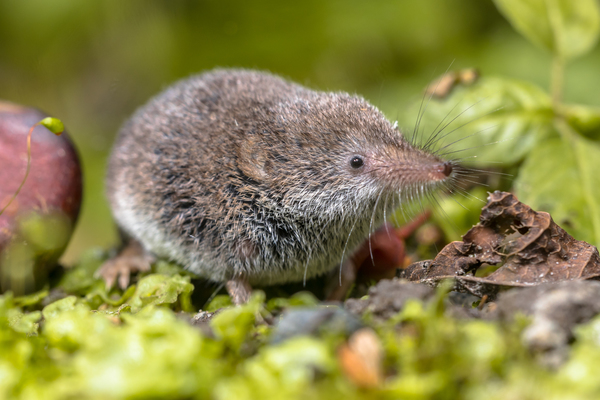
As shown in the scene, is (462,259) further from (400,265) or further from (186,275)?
(186,275)

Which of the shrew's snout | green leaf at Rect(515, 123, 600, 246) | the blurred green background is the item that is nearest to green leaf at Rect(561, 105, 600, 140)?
green leaf at Rect(515, 123, 600, 246)

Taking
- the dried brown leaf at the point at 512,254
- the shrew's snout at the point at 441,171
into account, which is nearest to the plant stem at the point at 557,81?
the shrew's snout at the point at 441,171

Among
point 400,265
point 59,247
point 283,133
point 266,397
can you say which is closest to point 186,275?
point 59,247

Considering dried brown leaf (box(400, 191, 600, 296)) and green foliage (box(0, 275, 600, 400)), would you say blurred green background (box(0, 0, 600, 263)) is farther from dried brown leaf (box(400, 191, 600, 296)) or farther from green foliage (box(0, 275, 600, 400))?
green foliage (box(0, 275, 600, 400))

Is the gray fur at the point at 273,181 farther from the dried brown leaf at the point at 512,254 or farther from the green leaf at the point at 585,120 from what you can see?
the green leaf at the point at 585,120

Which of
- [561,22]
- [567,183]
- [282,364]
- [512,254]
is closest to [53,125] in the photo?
[282,364]
